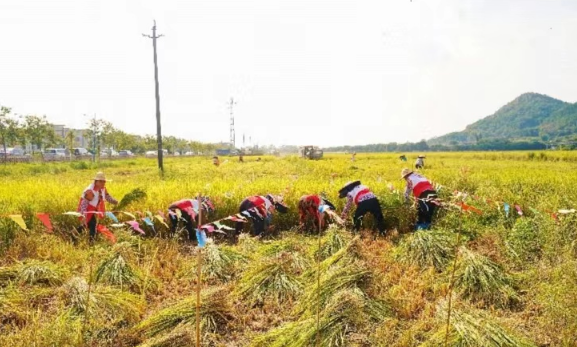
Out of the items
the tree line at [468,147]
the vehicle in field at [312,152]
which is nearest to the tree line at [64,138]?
the vehicle in field at [312,152]

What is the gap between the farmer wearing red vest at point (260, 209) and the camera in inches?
253

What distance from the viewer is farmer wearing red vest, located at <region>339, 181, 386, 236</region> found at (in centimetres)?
639

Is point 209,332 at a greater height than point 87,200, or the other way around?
point 87,200

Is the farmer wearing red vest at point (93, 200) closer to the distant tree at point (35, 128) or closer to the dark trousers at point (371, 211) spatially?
the dark trousers at point (371, 211)

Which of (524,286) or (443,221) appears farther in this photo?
(443,221)

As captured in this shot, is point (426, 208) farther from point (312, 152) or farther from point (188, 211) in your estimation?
point (312, 152)

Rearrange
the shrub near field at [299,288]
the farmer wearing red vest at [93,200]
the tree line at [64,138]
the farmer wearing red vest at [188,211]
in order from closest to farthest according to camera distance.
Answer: the shrub near field at [299,288]
the farmer wearing red vest at [93,200]
the farmer wearing red vest at [188,211]
the tree line at [64,138]

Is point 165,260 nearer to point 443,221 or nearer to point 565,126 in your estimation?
point 443,221

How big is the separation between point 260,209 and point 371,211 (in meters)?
2.00

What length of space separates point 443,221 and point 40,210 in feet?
24.5

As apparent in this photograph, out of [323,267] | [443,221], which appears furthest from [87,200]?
[443,221]

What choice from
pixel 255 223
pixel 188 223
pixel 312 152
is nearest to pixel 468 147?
pixel 312 152

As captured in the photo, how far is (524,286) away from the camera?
426 cm

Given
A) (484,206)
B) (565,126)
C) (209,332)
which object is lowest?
(209,332)
